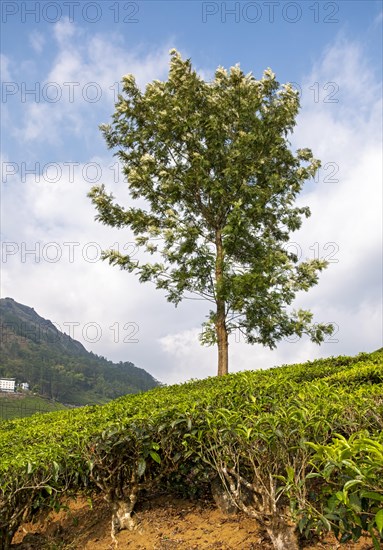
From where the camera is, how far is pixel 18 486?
4238 millimetres

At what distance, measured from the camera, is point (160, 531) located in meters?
4.26

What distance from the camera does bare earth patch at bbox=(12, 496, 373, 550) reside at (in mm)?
3811

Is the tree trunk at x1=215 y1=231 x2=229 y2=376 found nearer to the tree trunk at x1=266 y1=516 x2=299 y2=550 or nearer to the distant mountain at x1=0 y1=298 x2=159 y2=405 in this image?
the tree trunk at x1=266 y1=516 x2=299 y2=550

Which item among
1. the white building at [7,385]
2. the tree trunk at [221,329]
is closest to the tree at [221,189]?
the tree trunk at [221,329]

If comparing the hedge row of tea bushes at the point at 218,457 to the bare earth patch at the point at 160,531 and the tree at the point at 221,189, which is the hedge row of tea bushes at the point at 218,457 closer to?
the bare earth patch at the point at 160,531

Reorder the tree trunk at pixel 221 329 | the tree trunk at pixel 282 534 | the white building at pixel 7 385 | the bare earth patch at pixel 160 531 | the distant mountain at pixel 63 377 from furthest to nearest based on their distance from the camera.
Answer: the distant mountain at pixel 63 377 → the white building at pixel 7 385 → the tree trunk at pixel 221 329 → the bare earth patch at pixel 160 531 → the tree trunk at pixel 282 534

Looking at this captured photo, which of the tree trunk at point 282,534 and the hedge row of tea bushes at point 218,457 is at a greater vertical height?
the hedge row of tea bushes at point 218,457

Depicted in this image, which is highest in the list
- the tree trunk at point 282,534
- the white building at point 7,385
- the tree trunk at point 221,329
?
the white building at point 7,385

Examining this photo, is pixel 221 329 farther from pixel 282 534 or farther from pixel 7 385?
pixel 7 385

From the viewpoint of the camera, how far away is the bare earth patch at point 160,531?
3811 millimetres

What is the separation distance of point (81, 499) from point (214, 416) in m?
2.77

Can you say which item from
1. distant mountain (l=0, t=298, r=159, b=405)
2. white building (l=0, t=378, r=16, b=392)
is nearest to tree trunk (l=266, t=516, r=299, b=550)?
distant mountain (l=0, t=298, r=159, b=405)

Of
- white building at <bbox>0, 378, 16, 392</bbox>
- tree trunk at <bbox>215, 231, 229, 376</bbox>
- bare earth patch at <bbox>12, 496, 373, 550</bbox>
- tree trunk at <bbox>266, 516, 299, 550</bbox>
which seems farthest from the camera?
white building at <bbox>0, 378, 16, 392</bbox>

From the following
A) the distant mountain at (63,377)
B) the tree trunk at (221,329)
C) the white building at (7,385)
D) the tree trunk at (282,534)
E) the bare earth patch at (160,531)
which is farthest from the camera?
the distant mountain at (63,377)
